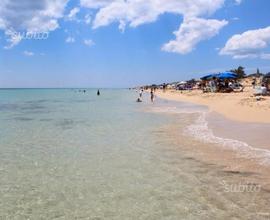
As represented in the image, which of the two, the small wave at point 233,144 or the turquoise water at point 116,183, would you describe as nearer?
the turquoise water at point 116,183

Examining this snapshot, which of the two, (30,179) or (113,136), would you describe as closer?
(30,179)

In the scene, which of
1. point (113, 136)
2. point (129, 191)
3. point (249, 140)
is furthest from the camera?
point (113, 136)

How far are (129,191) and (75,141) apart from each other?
6891mm

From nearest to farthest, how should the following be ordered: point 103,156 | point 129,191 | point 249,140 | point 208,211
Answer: point 208,211 → point 129,191 → point 103,156 → point 249,140

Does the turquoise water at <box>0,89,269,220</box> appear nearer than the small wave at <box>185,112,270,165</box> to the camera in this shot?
Yes

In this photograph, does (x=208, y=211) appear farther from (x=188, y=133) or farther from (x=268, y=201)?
(x=188, y=133)

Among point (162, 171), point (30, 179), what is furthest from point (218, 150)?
point (30, 179)

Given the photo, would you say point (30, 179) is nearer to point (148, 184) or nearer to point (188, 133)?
point (148, 184)

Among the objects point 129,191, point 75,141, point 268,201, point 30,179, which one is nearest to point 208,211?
point 268,201

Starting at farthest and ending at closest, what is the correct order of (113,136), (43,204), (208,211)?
(113,136) < (43,204) < (208,211)

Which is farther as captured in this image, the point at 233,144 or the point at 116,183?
the point at 233,144

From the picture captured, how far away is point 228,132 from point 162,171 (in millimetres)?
7133

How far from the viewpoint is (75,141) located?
44.4 ft

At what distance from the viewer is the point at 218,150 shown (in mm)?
10938
